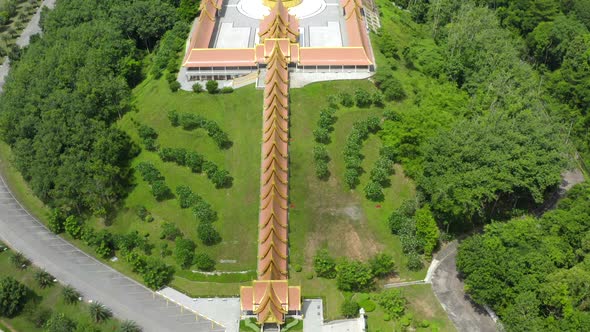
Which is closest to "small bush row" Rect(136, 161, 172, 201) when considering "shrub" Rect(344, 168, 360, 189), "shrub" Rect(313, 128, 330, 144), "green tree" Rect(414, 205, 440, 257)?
"shrub" Rect(313, 128, 330, 144)

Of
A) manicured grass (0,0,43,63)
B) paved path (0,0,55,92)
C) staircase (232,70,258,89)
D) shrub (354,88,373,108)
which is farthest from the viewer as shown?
manicured grass (0,0,43,63)

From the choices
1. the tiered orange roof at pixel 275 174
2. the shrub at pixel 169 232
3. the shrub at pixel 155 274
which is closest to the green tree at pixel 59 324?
the shrub at pixel 155 274

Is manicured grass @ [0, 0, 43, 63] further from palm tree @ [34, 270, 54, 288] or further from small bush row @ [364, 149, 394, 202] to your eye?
small bush row @ [364, 149, 394, 202]

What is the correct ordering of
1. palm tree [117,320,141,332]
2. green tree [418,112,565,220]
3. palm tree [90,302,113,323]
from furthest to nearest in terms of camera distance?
1. green tree [418,112,565,220]
2. palm tree [90,302,113,323]
3. palm tree [117,320,141,332]

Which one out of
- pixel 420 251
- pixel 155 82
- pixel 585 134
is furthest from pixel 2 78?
pixel 585 134

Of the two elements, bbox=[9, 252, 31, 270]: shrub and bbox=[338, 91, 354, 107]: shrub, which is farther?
bbox=[338, 91, 354, 107]: shrub

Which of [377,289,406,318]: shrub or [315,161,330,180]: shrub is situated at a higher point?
[315,161,330,180]: shrub

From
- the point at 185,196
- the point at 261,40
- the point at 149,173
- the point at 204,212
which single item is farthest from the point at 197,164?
the point at 261,40
